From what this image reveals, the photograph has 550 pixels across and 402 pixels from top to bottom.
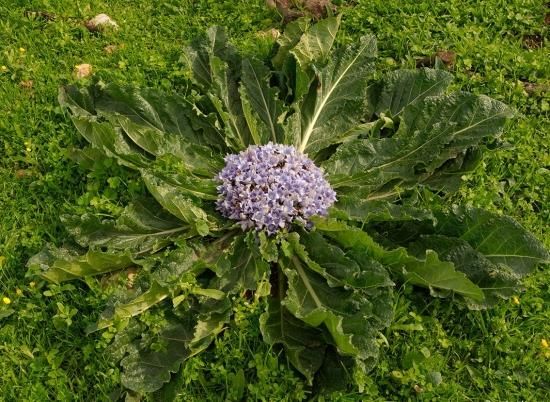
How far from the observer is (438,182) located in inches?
160

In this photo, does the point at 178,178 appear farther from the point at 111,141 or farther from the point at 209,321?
the point at 209,321

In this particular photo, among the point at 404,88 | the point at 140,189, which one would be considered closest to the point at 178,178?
the point at 140,189

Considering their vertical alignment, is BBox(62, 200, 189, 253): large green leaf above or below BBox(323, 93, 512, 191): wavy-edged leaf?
below

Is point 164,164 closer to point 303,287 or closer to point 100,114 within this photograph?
point 100,114

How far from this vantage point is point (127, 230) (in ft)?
12.0

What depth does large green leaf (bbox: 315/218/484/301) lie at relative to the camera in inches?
131

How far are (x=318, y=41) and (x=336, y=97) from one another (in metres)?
0.46

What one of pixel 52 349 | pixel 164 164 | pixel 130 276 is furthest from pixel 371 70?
pixel 52 349

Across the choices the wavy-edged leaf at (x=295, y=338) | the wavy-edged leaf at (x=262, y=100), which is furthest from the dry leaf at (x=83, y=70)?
the wavy-edged leaf at (x=295, y=338)

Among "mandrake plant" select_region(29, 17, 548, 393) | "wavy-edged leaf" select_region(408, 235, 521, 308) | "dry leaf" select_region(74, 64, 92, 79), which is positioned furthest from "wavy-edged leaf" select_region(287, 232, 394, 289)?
"dry leaf" select_region(74, 64, 92, 79)

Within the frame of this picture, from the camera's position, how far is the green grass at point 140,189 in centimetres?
342

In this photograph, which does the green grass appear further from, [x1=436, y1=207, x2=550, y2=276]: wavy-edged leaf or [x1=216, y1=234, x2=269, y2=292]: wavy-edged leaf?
[x1=436, y1=207, x2=550, y2=276]: wavy-edged leaf

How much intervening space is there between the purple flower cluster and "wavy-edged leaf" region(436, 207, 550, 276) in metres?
0.70

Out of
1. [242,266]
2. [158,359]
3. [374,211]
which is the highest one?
[374,211]
